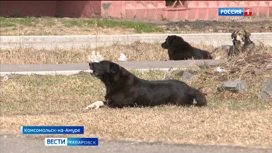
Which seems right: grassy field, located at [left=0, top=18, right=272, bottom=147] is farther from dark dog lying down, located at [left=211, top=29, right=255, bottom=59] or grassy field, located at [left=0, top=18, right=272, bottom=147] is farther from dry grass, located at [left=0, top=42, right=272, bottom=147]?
dark dog lying down, located at [left=211, top=29, right=255, bottom=59]

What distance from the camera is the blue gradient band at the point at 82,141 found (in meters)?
8.74

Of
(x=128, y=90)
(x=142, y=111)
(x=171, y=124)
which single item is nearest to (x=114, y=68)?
(x=128, y=90)

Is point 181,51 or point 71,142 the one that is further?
point 181,51

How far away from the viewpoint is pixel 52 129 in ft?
30.7

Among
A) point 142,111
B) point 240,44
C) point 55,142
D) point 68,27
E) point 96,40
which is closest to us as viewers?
point 55,142

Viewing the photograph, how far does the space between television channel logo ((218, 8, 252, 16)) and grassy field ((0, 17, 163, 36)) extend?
4469 mm

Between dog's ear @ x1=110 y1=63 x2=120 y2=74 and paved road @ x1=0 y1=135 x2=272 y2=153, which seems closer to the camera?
paved road @ x1=0 y1=135 x2=272 y2=153

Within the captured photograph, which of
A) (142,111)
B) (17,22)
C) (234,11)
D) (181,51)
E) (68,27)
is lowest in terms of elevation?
(142,111)

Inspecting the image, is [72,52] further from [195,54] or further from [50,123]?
[50,123]

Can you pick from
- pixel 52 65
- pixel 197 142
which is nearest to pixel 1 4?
pixel 52 65

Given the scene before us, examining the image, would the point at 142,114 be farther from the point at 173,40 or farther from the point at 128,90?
the point at 173,40

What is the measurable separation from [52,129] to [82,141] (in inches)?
26.5

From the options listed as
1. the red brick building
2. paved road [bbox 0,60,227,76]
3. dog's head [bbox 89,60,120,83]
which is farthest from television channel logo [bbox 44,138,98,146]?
the red brick building

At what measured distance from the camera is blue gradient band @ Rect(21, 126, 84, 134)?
923 centimetres
